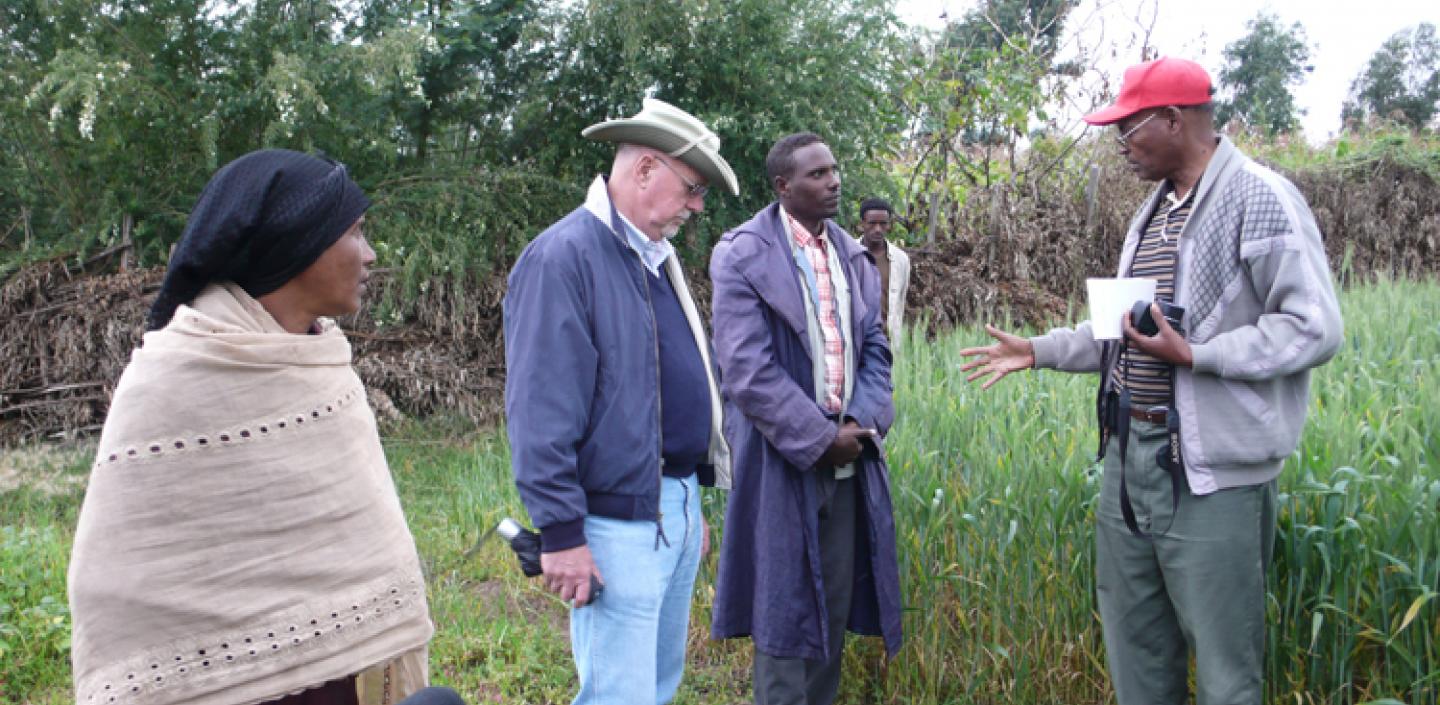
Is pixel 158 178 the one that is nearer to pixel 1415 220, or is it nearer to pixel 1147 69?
pixel 1147 69

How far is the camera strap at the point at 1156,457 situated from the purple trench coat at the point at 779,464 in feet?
2.26

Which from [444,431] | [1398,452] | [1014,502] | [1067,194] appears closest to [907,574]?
[1014,502]

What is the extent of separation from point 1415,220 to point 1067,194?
5914 millimetres

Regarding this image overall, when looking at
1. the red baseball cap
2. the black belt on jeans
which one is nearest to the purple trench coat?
the black belt on jeans

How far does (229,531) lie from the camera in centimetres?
155

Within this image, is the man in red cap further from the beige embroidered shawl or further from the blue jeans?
the beige embroidered shawl

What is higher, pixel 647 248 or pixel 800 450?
pixel 647 248

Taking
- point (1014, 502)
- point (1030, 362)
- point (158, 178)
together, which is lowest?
point (1014, 502)

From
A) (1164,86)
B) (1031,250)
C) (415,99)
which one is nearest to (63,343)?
(415,99)

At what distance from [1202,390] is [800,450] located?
3.36 ft

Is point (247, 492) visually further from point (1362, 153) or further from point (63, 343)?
point (1362, 153)

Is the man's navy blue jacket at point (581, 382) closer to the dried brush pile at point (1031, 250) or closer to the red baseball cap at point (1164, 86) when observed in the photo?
the red baseball cap at point (1164, 86)

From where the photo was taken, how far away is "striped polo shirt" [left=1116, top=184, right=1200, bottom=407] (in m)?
2.62

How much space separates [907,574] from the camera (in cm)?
346
